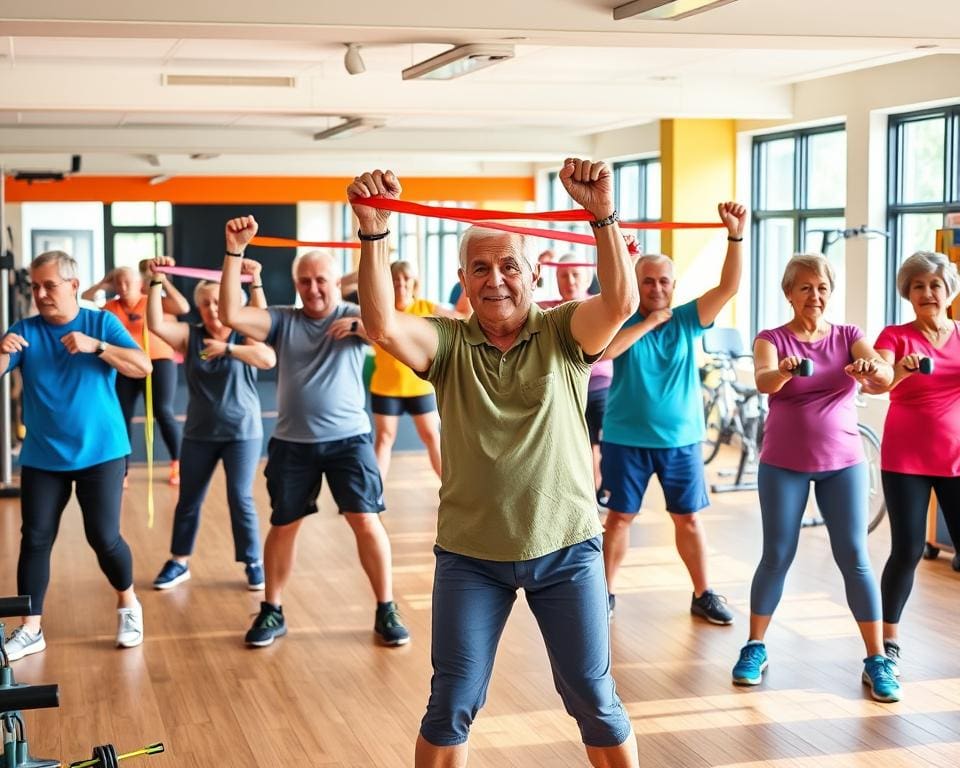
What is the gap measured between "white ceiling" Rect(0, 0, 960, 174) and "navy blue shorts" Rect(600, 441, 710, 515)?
166 cm

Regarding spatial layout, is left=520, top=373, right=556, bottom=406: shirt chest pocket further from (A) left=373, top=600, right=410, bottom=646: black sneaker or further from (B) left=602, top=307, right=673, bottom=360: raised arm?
(A) left=373, top=600, right=410, bottom=646: black sneaker

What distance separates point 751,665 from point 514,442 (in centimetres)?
208

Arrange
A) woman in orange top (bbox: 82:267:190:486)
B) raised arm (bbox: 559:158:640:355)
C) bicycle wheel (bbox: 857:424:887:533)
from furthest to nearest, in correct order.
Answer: woman in orange top (bbox: 82:267:190:486) < bicycle wheel (bbox: 857:424:887:533) < raised arm (bbox: 559:158:640:355)

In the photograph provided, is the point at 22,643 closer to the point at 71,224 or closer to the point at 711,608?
the point at 711,608

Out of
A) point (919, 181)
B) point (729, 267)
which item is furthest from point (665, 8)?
point (919, 181)

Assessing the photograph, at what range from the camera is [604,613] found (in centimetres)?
302

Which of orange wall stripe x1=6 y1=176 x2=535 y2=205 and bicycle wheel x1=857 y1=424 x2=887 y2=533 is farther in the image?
orange wall stripe x1=6 y1=176 x2=535 y2=205

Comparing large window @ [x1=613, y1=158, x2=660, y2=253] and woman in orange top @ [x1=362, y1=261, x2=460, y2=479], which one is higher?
large window @ [x1=613, y1=158, x2=660, y2=253]

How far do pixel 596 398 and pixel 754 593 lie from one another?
2.46 meters

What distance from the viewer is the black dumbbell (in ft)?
13.2

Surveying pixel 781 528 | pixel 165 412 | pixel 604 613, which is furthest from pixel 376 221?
pixel 165 412

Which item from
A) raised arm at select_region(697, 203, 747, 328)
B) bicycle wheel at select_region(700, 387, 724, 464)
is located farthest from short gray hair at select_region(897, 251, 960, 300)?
bicycle wheel at select_region(700, 387, 724, 464)

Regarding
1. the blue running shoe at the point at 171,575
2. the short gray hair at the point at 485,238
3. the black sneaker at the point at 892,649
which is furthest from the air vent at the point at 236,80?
the short gray hair at the point at 485,238

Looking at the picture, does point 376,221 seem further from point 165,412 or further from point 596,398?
point 165,412
